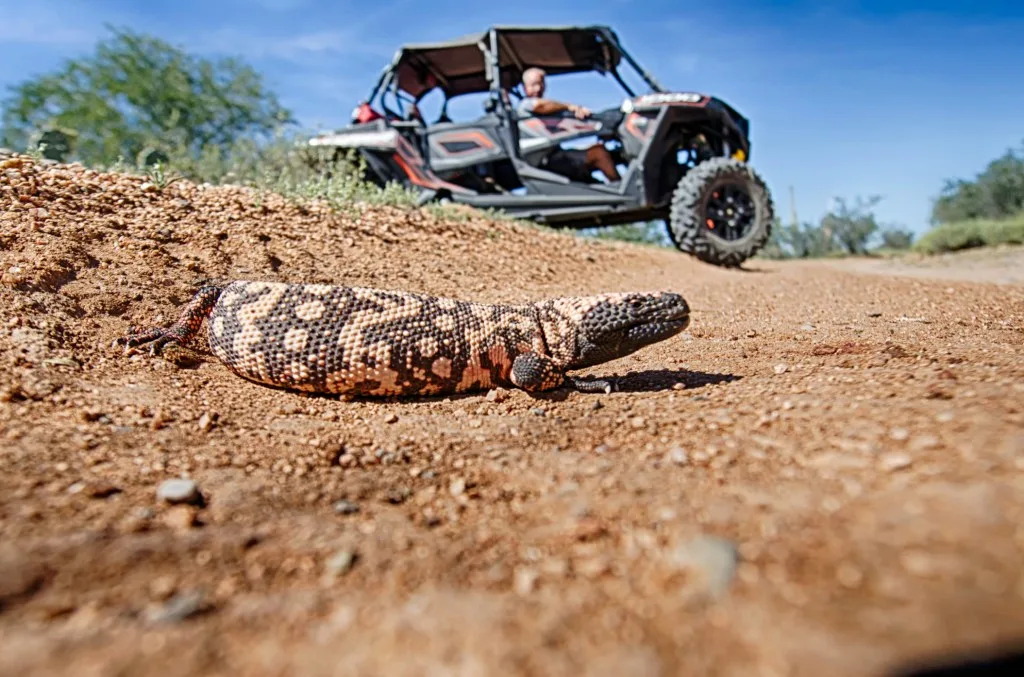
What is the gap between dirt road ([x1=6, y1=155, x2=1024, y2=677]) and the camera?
1.10 m

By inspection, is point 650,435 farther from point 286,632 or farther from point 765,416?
point 286,632

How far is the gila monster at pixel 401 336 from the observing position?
3.03 meters

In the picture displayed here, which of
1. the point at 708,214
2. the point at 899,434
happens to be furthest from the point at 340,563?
the point at 708,214

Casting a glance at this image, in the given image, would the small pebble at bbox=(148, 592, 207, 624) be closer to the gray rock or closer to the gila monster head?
the gray rock

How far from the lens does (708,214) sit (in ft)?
24.3

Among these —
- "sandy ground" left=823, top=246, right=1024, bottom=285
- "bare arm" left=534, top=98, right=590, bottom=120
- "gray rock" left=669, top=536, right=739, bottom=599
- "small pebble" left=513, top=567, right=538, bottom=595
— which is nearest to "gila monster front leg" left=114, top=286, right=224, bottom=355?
"small pebble" left=513, top=567, right=538, bottom=595

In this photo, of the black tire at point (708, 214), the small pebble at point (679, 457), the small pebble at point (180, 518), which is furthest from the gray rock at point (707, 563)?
the black tire at point (708, 214)

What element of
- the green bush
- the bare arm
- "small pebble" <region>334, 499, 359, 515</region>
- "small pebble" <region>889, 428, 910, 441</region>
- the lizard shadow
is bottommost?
"small pebble" <region>334, 499, 359, 515</region>

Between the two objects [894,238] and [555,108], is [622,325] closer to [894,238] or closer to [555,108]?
[555,108]

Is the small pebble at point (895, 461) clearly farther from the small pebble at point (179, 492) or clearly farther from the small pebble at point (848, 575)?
the small pebble at point (179, 492)

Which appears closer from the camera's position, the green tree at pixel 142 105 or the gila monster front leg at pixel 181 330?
the gila monster front leg at pixel 181 330

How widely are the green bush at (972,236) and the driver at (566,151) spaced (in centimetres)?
1137

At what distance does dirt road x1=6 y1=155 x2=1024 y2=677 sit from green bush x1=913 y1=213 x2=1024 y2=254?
44.2ft

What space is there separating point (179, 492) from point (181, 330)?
69.0 inches
